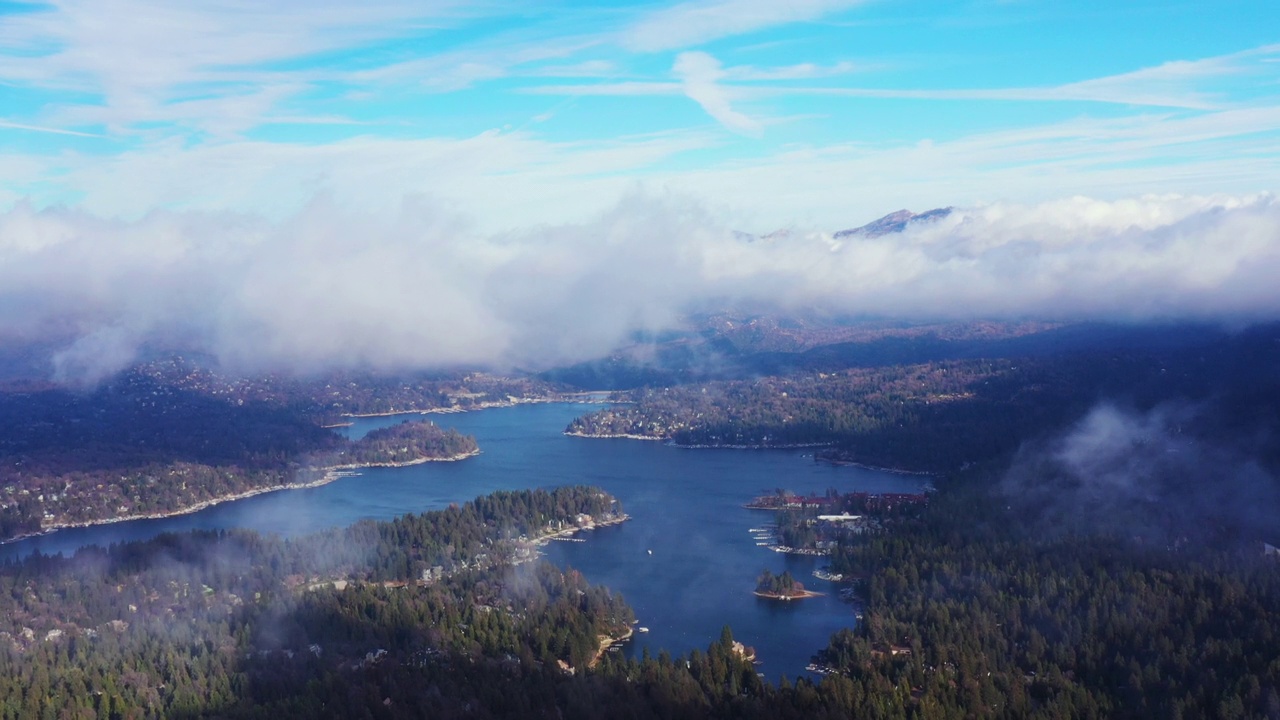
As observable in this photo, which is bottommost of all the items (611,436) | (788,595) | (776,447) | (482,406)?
(788,595)

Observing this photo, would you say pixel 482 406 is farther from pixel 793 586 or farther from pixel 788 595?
pixel 788 595

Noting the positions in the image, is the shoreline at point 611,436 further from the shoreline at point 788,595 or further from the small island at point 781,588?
the shoreline at point 788,595

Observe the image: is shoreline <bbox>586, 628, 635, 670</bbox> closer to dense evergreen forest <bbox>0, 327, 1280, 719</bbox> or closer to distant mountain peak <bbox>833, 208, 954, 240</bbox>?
dense evergreen forest <bbox>0, 327, 1280, 719</bbox>

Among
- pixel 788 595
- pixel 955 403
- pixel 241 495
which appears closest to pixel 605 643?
pixel 788 595

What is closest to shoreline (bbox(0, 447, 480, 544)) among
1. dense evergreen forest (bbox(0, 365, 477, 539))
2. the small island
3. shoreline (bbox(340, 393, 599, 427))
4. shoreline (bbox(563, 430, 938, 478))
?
dense evergreen forest (bbox(0, 365, 477, 539))

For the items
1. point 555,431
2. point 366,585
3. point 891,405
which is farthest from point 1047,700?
point 555,431

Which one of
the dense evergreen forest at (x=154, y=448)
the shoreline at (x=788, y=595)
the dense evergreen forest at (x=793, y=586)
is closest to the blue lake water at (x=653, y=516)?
the shoreline at (x=788, y=595)
